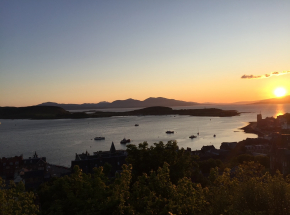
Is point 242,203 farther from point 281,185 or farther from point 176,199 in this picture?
point 176,199

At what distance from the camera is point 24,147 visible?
5450 cm

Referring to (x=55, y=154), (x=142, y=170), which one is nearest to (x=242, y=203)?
(x=142, y=170)

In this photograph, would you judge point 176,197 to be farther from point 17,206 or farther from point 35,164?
point 35,164

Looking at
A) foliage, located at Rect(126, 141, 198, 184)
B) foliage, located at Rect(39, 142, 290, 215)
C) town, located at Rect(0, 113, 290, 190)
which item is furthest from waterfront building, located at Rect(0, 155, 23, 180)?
foliage, located at Rect(39, 142, 290, 215)

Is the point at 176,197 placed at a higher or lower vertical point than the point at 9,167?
higher

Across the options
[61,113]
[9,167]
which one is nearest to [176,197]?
[9,167]

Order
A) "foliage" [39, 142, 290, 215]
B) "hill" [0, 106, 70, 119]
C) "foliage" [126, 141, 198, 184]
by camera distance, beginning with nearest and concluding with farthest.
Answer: "foliage" [39, 142, 290, 215], "foliage" [126, 141, 198, 184], "hill" [0, 106, 70, 119]

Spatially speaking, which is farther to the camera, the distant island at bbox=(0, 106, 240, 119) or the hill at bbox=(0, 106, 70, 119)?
the hill at bbox=(0, 106, 70, 119)

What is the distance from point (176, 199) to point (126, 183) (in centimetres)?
192

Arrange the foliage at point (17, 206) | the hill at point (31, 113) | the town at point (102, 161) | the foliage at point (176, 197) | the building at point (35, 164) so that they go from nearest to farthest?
the foliage at point (176, 197)
the foliage at point (17, 206)
the town at point (102, 161)
the building at point (35, 164)
the hill at point (31, 113)

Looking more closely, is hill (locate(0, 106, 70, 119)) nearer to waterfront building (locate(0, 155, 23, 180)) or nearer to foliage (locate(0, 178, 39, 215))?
waterfront building (locate(0, 155, 23, 180))

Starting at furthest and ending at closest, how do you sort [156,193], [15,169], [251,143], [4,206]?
1. [251,143]
2. [15,169]
3. [156,193]
4. [4,206]

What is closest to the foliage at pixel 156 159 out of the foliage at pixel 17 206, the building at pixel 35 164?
the foliage at pixel 17 206

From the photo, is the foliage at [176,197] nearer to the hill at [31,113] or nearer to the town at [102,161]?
the town at [102,161]
